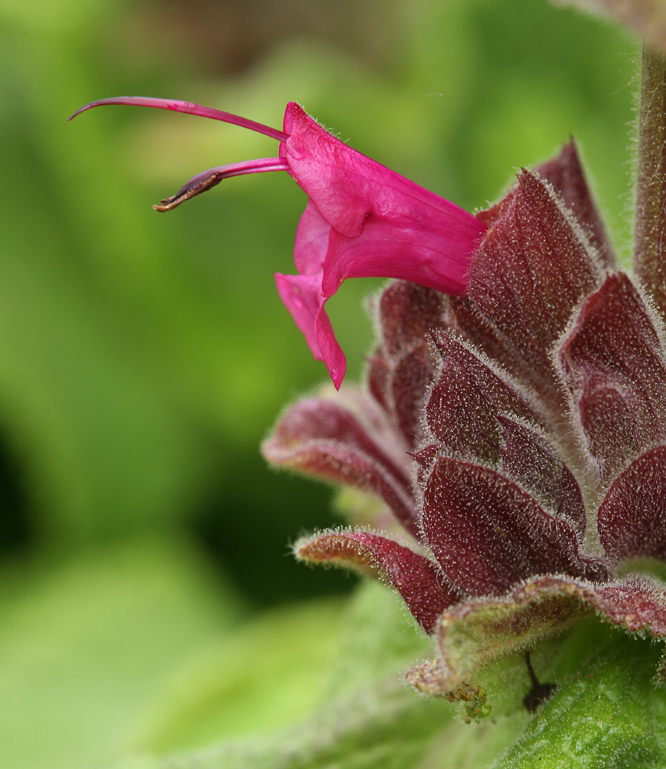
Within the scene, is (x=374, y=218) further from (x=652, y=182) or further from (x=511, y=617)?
(x=511, y=617)

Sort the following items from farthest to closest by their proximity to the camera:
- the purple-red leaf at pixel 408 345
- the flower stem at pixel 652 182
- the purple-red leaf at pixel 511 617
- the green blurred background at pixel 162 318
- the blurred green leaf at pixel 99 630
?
the green blurred background at pixel 162 318 < the blurred green leaf at pixel 99 630 < the purple-red leaf at pixel 408 345 < the flower stem at pixel 652 182 < the purple-red leaf at pixel 511 617

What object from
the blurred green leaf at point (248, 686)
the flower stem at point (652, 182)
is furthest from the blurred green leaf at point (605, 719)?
the blurred green leaf at point (248, 686)

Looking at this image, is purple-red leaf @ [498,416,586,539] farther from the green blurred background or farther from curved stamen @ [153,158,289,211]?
the green blurred background

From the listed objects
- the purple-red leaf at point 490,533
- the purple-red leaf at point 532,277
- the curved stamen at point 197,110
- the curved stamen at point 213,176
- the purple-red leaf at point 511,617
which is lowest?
the purple-red leaf at point 511,617

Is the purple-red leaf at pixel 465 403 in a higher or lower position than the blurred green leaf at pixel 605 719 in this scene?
higher

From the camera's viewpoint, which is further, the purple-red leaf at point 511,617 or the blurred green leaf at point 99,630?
the blurred green leaf at point 99,630

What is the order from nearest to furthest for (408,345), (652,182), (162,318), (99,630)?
(652,182) → (408,345) → (99,630) → (162,318)

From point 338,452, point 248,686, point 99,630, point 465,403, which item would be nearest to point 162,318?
point 99,630

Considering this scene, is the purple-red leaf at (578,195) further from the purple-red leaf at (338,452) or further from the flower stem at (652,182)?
the purple-red leaf at (338,452)
